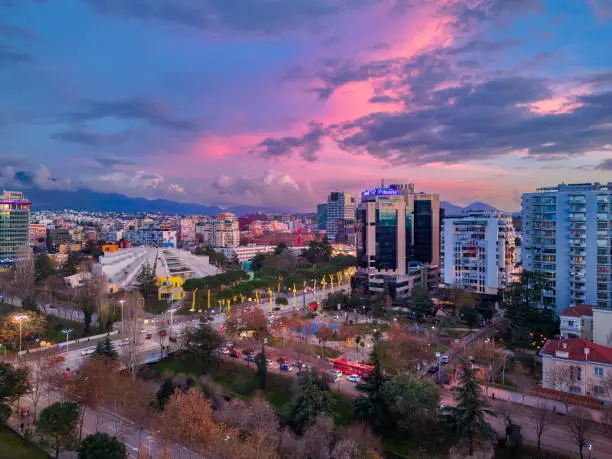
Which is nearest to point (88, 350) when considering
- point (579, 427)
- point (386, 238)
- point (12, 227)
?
point (579, 427)

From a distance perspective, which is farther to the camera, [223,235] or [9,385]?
[223,235]

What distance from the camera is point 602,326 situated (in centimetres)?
2506

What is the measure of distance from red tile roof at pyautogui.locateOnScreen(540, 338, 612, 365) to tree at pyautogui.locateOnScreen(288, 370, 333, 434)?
12.0 meters

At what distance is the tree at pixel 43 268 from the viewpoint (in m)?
50.2

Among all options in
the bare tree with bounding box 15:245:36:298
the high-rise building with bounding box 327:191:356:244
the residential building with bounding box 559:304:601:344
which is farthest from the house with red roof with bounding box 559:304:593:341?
the high-rise building with bounding box 327:191:356:244

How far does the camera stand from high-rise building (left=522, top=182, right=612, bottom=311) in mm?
32062

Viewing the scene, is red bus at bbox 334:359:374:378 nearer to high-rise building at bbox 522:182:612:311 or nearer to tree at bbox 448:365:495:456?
tree at bbox 448:365:495:456

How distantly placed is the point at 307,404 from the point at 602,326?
18.6 meters

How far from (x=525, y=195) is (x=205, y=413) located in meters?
32.4

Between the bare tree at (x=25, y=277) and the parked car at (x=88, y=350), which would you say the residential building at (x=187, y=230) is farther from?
the parked car at (x=88, y=350)

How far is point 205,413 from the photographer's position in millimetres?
14070

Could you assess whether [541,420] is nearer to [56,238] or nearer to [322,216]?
[56,238]

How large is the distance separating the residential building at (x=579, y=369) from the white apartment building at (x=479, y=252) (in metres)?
19.4

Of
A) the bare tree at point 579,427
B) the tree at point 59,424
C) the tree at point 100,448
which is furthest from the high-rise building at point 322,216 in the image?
the tree at point 100,448
